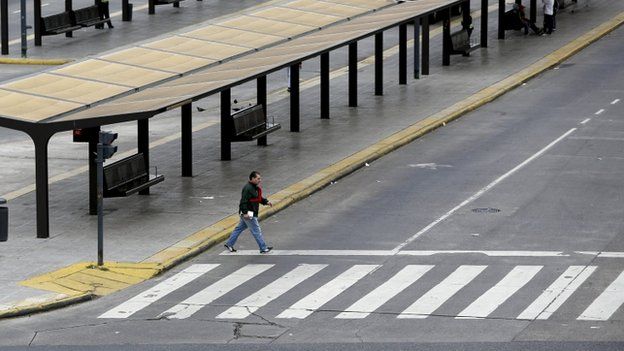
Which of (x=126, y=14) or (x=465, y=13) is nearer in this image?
(x=465, y=13)

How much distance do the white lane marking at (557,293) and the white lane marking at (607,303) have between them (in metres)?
0.54

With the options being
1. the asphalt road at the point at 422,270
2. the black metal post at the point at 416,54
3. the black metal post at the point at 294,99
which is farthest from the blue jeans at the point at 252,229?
the black metal post at the point at 416,54

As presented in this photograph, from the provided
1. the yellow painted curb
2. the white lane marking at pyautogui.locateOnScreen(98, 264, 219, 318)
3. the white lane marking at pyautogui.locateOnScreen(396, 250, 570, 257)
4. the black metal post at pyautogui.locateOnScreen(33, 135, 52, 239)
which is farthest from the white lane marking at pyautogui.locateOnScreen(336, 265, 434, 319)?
the yellow painted curb

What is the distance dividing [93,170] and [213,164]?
6.62 m

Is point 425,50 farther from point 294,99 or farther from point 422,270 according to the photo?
point 422,270

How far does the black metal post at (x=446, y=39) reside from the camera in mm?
53750

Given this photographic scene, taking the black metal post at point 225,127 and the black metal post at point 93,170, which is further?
the black metal post at point 225,127

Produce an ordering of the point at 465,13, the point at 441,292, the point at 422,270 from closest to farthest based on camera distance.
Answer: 1. the point at 441,292
2. the point at 422,270
3. the point at 465,13

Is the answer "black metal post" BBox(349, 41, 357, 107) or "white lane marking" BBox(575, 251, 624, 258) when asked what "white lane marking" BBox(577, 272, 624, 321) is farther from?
"black metal post" BBox(349, 41, 357, 107)

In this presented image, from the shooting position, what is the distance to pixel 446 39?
5397 centimetres

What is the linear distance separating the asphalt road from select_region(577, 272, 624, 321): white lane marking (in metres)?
0.05

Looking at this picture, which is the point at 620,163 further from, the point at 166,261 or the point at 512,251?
the point at 166,261

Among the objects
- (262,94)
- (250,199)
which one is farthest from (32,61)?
(250,199)

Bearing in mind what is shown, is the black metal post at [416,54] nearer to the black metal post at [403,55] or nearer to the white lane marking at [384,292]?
the black metal post at [403,55]
